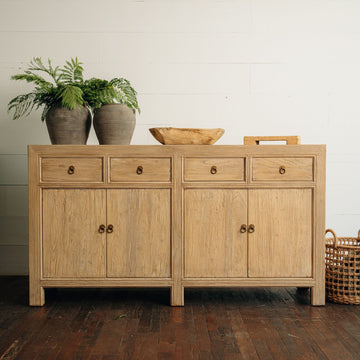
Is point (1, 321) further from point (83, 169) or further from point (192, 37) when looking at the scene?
point (192, 37)

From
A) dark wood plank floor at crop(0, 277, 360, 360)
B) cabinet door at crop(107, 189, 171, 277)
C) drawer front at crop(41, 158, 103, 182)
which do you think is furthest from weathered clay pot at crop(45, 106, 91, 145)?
dark wood plank floor at crop(0, 277, 360, 360)

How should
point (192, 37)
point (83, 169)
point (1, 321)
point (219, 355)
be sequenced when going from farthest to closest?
1. point (192, 37)
2. point (83, 169)
3. point (1, 321)
4. point (219, 355)

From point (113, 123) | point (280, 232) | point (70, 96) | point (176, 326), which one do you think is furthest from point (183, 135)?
point (176, 326)

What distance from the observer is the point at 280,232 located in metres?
2.40

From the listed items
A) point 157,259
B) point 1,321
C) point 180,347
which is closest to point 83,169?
point 157,259

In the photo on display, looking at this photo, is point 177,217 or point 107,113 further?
point 107,113

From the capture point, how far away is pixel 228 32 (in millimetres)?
3035

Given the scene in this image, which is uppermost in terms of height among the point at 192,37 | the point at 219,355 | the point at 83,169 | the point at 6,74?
the point at 192,37

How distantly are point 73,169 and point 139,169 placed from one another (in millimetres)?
366

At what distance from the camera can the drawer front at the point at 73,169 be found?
A: 7.80 feet

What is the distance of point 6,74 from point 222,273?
6.72ft

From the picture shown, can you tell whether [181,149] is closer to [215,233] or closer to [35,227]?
[215,233]

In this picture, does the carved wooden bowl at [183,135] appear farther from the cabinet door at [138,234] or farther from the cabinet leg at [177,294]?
the cabinet leg at [177,294]

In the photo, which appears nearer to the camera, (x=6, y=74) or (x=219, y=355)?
(x=219, y=355)
